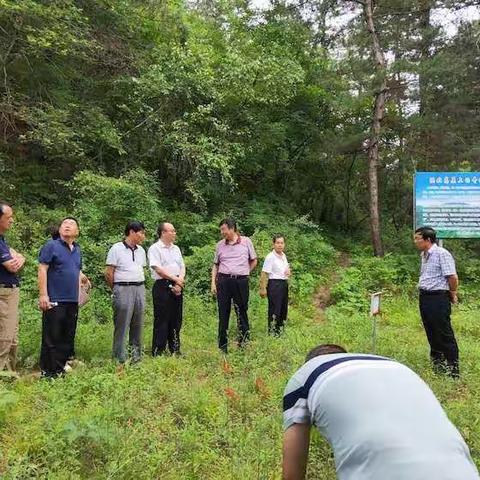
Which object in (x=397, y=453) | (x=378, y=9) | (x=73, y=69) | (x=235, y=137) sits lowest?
(x=397, y=453)

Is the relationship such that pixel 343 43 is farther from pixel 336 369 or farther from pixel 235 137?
pixel 336 369

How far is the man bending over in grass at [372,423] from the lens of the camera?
1.62 meters

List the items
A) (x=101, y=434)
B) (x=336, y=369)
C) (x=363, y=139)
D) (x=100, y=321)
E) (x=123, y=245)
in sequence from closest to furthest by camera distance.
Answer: (x=336, y=369), (x=101, y=434), (x=123, y=245), (x=100, y=321), (x=363, y=139)

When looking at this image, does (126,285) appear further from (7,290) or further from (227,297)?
(227,297)

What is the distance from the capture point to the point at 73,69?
38.0ft

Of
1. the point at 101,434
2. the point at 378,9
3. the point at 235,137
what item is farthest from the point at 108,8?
the point at 101,434

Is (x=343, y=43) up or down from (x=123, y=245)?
up

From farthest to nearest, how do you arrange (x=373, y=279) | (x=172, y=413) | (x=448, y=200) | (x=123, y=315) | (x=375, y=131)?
(x=375, y=131)
(x=373, y=279)
(x=448, y=200)
(x=123, y=315)
(x=172, y=413)

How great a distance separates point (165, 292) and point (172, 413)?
2.09m

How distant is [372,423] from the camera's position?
1.69 meters

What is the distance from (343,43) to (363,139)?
298 centimetres

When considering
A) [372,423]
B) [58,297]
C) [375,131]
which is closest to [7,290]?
[58,297]

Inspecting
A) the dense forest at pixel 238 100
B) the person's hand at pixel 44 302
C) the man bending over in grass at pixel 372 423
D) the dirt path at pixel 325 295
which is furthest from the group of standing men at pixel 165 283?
the dense forest at pixel 238 100

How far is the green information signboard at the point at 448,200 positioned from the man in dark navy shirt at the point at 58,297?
627 centimetres
